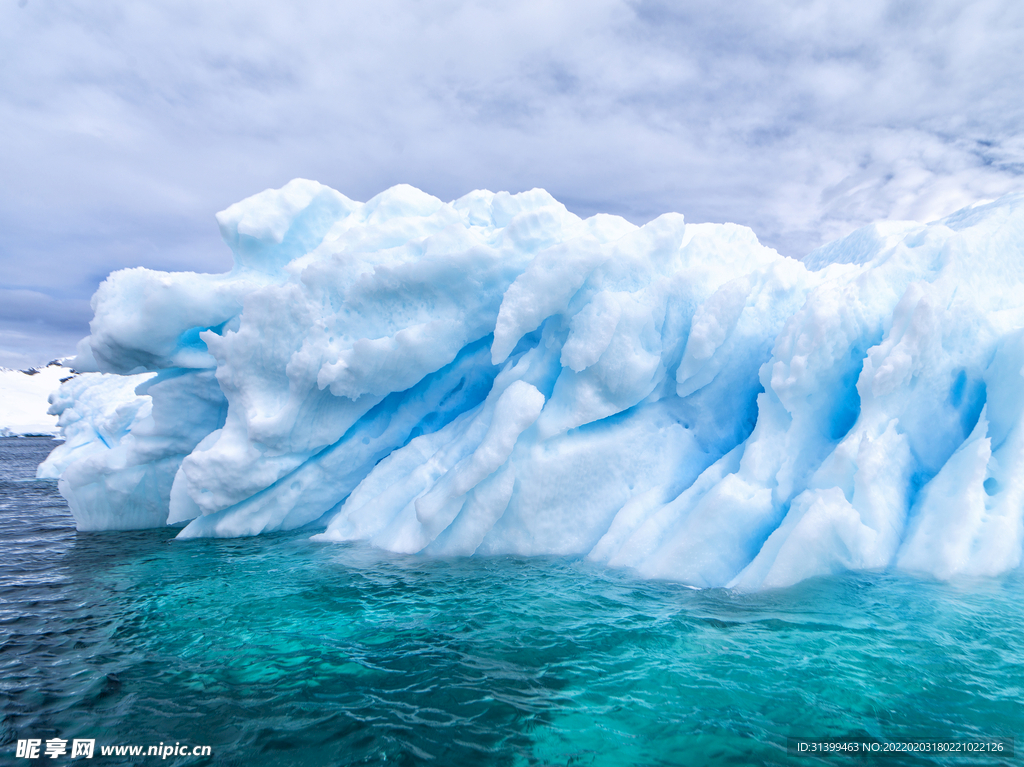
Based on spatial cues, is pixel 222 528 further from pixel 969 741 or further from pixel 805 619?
pixel 969 741

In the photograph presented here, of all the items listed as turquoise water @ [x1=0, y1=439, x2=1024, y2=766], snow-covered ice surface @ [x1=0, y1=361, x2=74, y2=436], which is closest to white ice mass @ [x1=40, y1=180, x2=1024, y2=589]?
turquoise water @ [x1=0, y1=439, x2=1024, y2=766]

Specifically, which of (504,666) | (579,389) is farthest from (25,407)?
(504,666)

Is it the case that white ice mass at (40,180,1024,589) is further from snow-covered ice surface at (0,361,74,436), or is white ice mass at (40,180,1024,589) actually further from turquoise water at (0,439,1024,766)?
snow-covered ice surface at (0,361,74,436)

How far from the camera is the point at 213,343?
9047 mm

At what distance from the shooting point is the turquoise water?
148 inches

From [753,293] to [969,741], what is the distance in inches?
247

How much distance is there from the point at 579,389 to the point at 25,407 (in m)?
70.1

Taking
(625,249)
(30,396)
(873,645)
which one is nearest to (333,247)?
(625,249)

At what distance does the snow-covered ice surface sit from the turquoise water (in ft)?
168

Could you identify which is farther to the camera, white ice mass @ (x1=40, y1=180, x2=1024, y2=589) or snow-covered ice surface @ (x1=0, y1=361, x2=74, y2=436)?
snow-covered ice surface @ (x1=0, y1=361, x2=74, y2=436)

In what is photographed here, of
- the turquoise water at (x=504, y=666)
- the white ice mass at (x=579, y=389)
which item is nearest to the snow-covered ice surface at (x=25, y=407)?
the white ice mass at (x=579, y=389)

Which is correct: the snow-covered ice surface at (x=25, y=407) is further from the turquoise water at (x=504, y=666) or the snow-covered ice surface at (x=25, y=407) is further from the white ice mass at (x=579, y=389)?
the turquoise water at (x=504, y=666)

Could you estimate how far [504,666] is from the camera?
472 cm

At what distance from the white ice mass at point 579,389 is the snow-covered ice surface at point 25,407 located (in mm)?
47233
